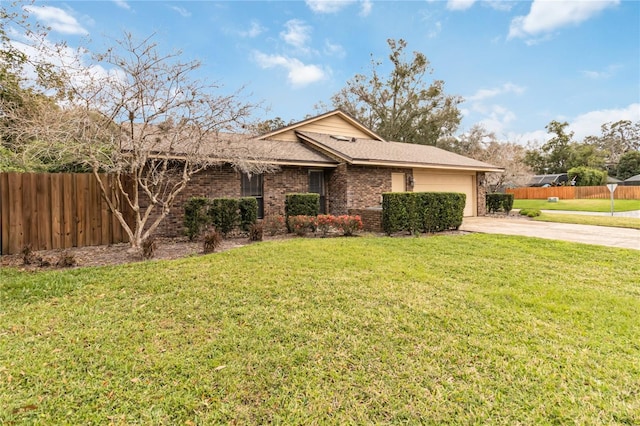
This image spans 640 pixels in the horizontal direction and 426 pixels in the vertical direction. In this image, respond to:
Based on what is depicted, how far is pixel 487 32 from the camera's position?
12.4 meters

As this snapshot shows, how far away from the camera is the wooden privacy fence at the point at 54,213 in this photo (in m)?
6.88

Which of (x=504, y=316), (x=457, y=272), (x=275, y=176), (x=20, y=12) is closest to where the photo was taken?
(x=504, y=316)

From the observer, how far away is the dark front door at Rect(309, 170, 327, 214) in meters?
12.8

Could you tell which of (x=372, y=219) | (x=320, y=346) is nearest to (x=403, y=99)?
(x=372, y=219)

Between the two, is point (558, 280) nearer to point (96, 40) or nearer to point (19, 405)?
A: point (19, 405)

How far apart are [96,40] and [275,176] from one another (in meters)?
6.47

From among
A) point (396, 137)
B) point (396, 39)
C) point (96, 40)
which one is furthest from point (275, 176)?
point (396, 39)

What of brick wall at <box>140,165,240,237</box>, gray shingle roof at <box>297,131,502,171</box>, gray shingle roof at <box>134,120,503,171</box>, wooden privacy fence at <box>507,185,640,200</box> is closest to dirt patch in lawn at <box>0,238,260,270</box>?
brick wall at <box>140,165,240,237</box>

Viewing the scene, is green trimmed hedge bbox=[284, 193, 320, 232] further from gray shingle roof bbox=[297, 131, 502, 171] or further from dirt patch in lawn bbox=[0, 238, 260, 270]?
gray shingle roof bbox=[297, 131, 502, 171]

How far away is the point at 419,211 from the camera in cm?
935

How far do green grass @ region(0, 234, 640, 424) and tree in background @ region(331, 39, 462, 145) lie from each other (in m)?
29.3

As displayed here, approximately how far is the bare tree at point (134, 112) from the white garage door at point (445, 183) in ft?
31.8

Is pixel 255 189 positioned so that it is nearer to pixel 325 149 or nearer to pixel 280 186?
pixel 280 186

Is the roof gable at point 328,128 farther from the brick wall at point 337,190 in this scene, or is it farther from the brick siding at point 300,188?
the brick wall at point 337,190
